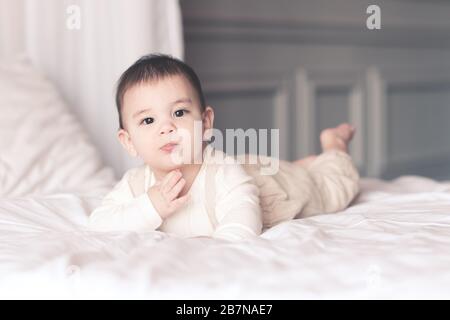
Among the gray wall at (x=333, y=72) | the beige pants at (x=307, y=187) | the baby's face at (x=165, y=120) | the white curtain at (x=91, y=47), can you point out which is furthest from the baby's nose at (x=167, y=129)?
the gray wall at (x=333, y=72)

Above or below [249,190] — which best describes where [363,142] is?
below

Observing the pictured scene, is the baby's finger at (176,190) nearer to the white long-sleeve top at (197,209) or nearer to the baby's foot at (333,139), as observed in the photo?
the white long-sleeve top at (197,209)

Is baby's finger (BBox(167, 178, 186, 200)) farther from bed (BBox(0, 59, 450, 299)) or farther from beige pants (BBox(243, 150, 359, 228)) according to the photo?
beige pants (BBox(243, 150, 359, 228))

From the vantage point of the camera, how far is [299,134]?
109 inches

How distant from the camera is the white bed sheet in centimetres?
79

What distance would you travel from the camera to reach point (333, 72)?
2869 mm

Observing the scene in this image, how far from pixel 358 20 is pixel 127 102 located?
187 cm

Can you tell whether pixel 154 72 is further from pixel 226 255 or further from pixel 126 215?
pixel 226 255

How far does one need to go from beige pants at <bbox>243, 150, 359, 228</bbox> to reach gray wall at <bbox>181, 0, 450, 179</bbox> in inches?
38.0

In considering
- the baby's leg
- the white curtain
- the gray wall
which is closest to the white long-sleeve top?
the baby's leg

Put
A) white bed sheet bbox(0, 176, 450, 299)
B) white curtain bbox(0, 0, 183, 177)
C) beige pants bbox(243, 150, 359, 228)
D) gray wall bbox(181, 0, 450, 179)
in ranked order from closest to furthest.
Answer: white bed sheet bbox(0, 176, 450, 299) < beige pants bbox(243, 150, 359, 228) < white curtain bbox(0, 0, 183, 177) < gray wall bbox(181, 0, 450, 179)

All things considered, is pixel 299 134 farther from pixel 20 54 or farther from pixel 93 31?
pixel 20 54
